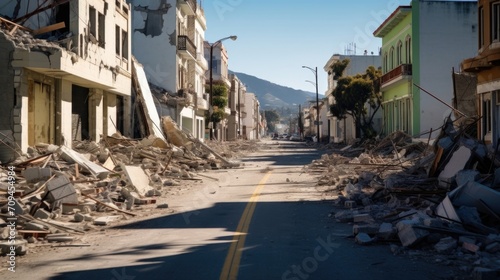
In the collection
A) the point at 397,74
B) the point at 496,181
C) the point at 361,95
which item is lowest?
the point at 496,181

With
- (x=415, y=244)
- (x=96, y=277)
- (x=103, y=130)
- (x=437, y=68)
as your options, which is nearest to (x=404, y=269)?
(x=415, y=244)

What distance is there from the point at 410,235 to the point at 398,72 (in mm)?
33856

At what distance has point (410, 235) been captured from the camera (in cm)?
964

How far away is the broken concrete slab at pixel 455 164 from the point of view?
15.1 metres

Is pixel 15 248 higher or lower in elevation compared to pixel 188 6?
lower

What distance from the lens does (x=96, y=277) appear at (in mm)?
7766

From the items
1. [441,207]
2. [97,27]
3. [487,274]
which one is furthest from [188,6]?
[487,274]

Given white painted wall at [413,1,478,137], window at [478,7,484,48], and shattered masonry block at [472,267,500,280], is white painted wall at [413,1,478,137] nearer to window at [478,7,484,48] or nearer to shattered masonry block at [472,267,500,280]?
window at [478,7,484,48]

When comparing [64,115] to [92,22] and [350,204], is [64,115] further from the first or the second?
[350,204]

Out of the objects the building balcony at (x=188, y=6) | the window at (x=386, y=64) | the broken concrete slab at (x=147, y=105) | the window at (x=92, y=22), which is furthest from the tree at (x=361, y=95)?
the window at (x=92, y=22)

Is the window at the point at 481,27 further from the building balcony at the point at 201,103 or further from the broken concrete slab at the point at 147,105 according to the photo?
the building balcony at the point at 201,103

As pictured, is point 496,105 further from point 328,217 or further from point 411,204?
point 328,217

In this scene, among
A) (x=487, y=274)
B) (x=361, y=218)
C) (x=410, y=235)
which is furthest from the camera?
(x=361, y=218)

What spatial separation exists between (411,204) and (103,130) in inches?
772
